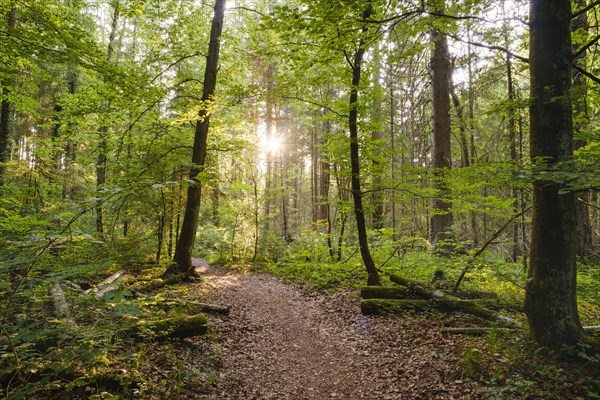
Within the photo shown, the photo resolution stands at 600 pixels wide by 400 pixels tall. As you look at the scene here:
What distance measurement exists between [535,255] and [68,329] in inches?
242

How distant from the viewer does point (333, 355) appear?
237 inches

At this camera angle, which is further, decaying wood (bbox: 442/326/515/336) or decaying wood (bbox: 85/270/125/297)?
decaying wood (bbox: 442/326/515/336)

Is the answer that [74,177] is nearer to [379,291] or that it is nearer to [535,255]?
[379,291]

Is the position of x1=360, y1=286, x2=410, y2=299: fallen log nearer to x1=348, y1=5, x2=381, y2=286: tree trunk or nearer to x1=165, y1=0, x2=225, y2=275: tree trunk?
x1=348, y1=5, x2=381, y2=286: tree trunk

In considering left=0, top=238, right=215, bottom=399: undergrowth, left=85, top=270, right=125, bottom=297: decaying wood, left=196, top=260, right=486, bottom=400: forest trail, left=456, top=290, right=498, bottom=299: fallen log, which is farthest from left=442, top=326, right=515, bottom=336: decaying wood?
left=85, top=270, right=125, bottom=297: decaying wood

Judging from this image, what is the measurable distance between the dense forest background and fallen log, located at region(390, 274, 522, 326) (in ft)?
1.72

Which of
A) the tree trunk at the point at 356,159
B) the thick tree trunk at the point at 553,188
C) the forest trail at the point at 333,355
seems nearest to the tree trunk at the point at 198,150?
the forest trail at the point at 333,355

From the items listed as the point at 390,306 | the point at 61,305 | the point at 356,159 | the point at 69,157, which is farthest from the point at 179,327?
the point at 69,157

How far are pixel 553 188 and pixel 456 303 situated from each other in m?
3.38

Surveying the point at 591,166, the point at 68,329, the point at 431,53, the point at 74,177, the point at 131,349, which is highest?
the point at 431,53

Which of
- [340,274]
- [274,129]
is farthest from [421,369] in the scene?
[274,129]

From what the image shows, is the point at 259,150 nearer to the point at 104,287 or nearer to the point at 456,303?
the point at 104,287

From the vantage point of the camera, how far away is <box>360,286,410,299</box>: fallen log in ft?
25.5

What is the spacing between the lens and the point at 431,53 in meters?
10.9
